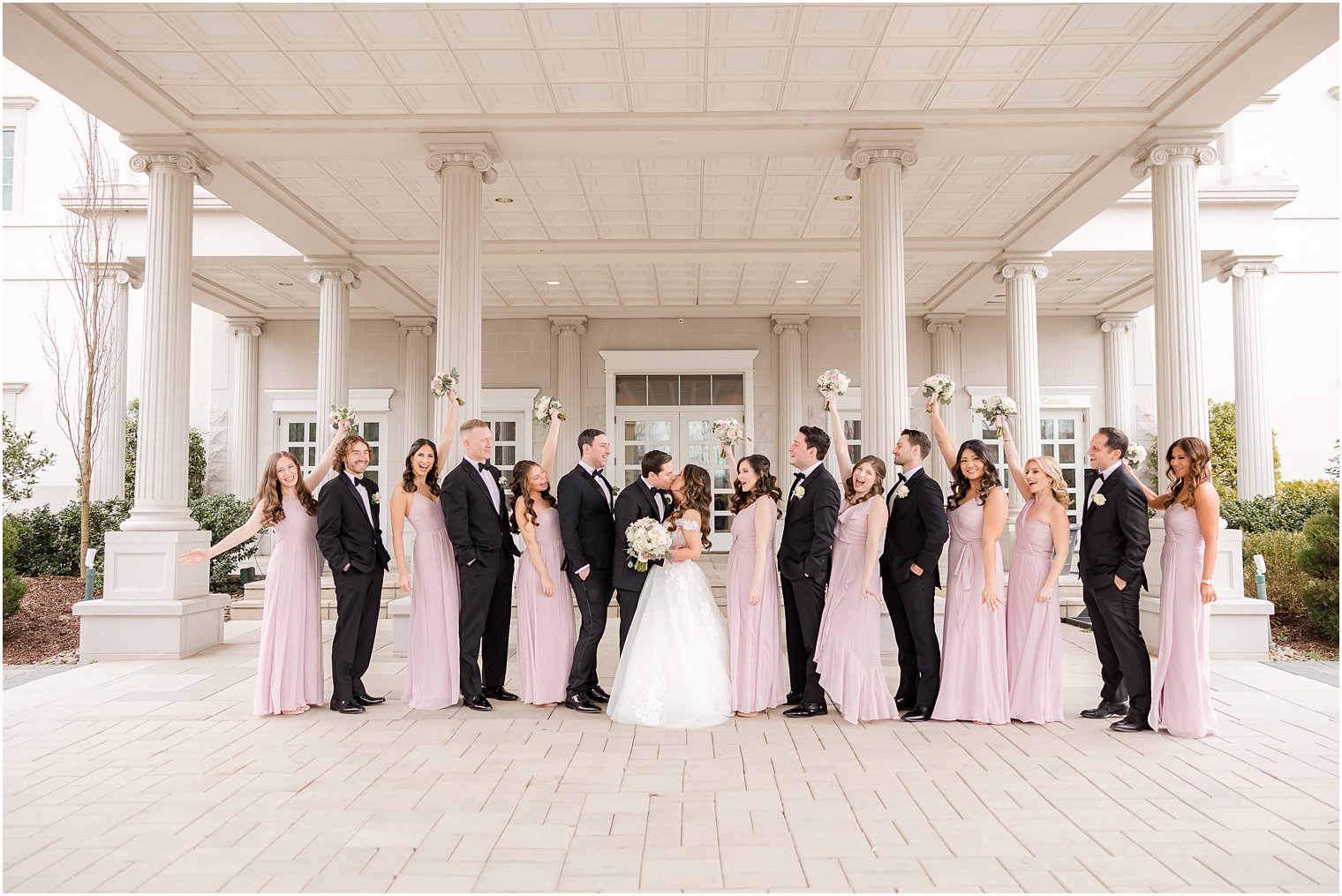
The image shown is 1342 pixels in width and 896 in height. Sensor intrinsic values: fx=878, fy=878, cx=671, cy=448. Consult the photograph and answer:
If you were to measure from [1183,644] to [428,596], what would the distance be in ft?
15.4

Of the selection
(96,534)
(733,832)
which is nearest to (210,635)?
(96,534)

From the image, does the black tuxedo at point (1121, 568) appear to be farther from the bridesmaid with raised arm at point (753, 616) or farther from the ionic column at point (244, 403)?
the ionic column at point (244, 403)

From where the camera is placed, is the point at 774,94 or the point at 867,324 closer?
the point at 774,94

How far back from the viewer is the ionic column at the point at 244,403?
15211 millimetres

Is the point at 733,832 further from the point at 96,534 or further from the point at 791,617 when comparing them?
the point at 96,534

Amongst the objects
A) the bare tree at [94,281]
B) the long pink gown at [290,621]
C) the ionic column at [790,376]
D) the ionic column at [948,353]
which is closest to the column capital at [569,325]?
the ionic column at [790,376]

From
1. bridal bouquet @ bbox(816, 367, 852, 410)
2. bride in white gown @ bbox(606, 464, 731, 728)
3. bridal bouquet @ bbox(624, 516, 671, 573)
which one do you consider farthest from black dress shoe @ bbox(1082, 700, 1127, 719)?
bridal bouquet @ bbox(624, 516, 671, 573)

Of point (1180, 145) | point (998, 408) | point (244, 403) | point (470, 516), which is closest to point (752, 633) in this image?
point (470, 516)

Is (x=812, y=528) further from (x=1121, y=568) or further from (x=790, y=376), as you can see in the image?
(x=790, y=376)

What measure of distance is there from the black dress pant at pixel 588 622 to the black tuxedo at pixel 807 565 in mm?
1176

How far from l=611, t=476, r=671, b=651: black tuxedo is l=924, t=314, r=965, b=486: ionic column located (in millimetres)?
10420

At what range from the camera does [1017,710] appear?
552 cm

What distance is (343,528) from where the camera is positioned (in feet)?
18.7

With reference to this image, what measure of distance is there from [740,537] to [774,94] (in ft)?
12.3
